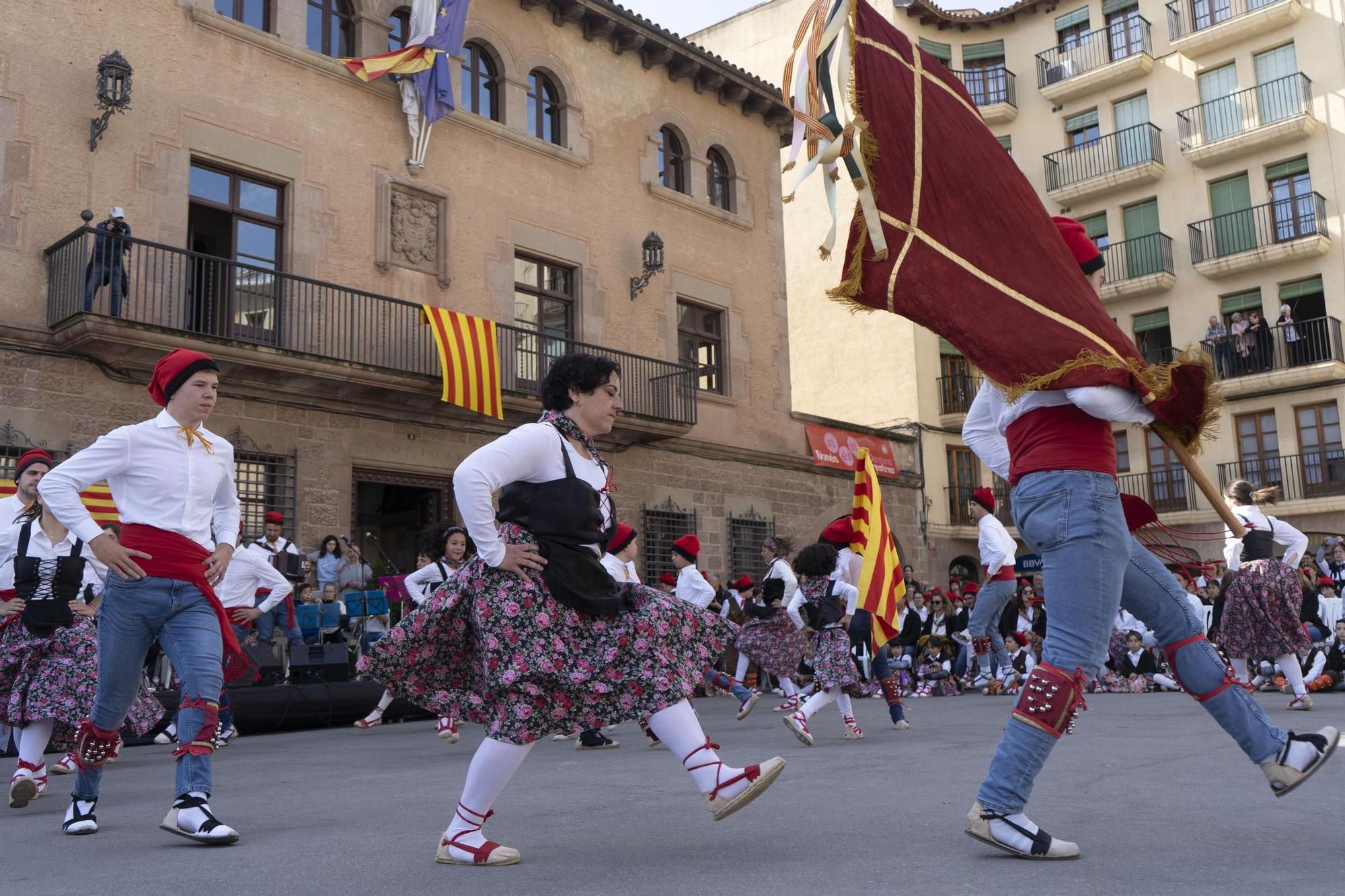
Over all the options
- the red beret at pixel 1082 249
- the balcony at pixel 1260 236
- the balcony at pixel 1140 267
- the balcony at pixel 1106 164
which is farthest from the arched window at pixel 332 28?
the balcony at pixel 1260 236

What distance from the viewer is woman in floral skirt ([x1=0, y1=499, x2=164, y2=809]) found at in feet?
20.8

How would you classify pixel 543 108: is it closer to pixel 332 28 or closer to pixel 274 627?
pixel 332 28

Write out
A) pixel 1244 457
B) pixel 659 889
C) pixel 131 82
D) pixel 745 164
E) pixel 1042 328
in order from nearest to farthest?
pixel 659 889 < pixel 1042 328 < pixel 131 82 < pixel 745 164 < pixel 1244 457

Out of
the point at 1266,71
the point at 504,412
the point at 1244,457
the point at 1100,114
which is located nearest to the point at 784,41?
the point at 1100,114

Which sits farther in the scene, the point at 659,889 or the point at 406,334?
the point at 406,334

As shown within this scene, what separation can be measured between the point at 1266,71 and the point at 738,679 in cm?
2416

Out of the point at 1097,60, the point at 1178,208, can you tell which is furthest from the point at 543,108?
the point at 1097,60

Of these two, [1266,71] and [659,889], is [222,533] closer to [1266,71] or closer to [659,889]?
[659,889]

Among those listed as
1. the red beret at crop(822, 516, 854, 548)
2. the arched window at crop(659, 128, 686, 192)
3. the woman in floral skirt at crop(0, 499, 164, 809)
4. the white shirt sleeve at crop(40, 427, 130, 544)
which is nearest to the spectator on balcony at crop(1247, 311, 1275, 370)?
the arched window at crop(659, 128, 686, 192)

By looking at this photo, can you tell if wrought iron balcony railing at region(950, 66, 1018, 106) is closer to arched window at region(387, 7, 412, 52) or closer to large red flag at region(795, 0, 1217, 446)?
arched window at region(387, 7, 412, 52)

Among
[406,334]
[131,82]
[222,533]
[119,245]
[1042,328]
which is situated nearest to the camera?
[1042,328]

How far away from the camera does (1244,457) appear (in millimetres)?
29891

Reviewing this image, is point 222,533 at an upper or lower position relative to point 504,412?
lower

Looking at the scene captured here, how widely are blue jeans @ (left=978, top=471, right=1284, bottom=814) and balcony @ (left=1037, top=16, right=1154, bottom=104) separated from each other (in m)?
31.6
